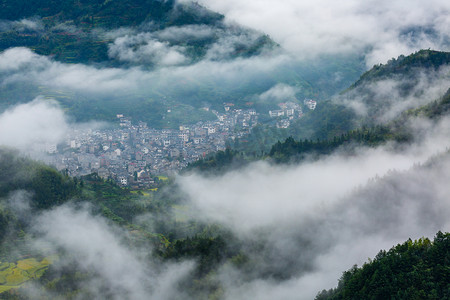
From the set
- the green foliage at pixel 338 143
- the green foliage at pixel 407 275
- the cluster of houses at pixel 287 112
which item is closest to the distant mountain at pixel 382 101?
the green foliage at pixel 338 143

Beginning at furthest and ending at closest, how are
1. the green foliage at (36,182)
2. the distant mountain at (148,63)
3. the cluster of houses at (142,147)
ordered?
the distant mountain at (148,63) → the cluster of houses at (142,147) → the green foliage at (36,182)

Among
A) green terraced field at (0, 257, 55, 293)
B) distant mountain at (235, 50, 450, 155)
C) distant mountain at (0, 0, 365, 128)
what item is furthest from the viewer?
distant mountain at (0, 0, 365, 128)

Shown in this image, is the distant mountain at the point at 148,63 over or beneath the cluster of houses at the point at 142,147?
over

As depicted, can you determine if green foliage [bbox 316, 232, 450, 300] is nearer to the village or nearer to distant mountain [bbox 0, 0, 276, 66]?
the village

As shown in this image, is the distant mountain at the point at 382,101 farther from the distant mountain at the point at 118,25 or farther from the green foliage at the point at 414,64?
the distant mountain at the point at 118,25

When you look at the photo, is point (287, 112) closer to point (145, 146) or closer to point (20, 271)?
point (145, 146)

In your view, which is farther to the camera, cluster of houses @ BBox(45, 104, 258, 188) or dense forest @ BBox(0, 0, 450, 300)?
cluster of houses @ BBox(45, 104, 258, 188)

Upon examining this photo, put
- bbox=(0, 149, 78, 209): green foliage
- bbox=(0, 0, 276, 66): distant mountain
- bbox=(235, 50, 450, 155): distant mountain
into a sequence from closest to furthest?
1. bbox=(0, 149, 78, 209): green foliage
2. bbox=(235, 50, 450, 155): distant mountain
3. bbox=(0, 0, 276, 66): distant mountain

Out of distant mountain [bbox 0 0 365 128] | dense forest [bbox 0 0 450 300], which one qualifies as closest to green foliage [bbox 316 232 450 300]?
dense forest [bbox 0 0 450 300]
